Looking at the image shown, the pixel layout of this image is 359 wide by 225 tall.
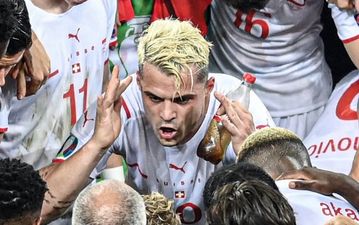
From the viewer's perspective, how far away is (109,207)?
8.74 ft

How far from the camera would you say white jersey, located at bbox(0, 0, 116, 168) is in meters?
3.59

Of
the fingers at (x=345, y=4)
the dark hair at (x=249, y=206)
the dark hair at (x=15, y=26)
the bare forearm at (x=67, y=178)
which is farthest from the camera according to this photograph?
the fingers at (x=345, y=4)

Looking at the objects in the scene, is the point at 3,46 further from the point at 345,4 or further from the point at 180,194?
the point at 345,4

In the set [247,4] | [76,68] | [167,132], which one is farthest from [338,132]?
[76,68]

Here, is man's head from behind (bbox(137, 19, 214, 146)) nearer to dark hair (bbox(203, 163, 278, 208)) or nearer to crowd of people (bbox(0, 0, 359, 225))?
crowd of people (bbox(0, 0, 359, 225))

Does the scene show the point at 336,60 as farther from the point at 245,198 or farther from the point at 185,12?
the point at 245,198

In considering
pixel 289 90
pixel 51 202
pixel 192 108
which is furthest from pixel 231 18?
pixel 51 202

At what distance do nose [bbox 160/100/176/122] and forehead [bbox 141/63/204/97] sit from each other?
0.03m

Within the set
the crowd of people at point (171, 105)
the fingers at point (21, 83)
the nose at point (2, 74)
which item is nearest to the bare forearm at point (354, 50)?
the crowd of people at point (171, 105)

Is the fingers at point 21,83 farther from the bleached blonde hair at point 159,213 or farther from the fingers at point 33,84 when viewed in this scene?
the bleached blonde hair at point 159,213

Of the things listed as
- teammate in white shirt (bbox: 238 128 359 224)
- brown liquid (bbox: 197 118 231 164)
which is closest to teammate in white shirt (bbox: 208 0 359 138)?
brown liquid (bbox: 197 118 231 164)

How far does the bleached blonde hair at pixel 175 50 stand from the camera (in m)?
3.45

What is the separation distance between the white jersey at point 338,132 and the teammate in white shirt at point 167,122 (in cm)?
32

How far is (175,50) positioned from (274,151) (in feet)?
1.88
